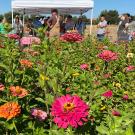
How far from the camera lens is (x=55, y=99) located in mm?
2254

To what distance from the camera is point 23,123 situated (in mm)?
2822

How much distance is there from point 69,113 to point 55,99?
465 millimetres

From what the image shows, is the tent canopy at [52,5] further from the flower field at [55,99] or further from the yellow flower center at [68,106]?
the yellow flower center at [68,106]

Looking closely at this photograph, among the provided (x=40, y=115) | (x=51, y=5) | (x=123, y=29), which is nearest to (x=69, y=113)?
(x=40, y=115)

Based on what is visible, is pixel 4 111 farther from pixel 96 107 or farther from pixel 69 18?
pixel 69 18

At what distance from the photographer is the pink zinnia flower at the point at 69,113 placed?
178 cm

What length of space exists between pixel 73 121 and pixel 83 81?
6.58 feet

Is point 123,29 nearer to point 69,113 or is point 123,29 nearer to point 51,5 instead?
point 51,5

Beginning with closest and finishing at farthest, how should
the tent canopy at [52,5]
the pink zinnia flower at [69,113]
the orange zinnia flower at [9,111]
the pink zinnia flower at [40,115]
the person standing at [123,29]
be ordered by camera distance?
the pink zinnia flower at [69,113] < the orange zinnia flower at [9,111] < the pink zinnia flower at [40,115] < the person standing at [123,29] < the tent canopy at [52,5]

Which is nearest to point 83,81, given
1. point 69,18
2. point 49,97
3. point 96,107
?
point 96,107

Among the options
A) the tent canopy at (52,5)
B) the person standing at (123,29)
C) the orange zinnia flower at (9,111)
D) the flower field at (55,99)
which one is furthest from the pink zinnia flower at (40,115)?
the tent canopy at (52,5)

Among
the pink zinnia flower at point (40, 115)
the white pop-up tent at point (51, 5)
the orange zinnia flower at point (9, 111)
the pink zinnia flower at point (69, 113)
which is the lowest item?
the white pop-up tent at point (51, 5)

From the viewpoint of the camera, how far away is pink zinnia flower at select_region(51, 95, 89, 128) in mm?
1783

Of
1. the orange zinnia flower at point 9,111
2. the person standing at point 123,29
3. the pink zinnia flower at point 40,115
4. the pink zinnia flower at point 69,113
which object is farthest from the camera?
the person standing at point 123,29
